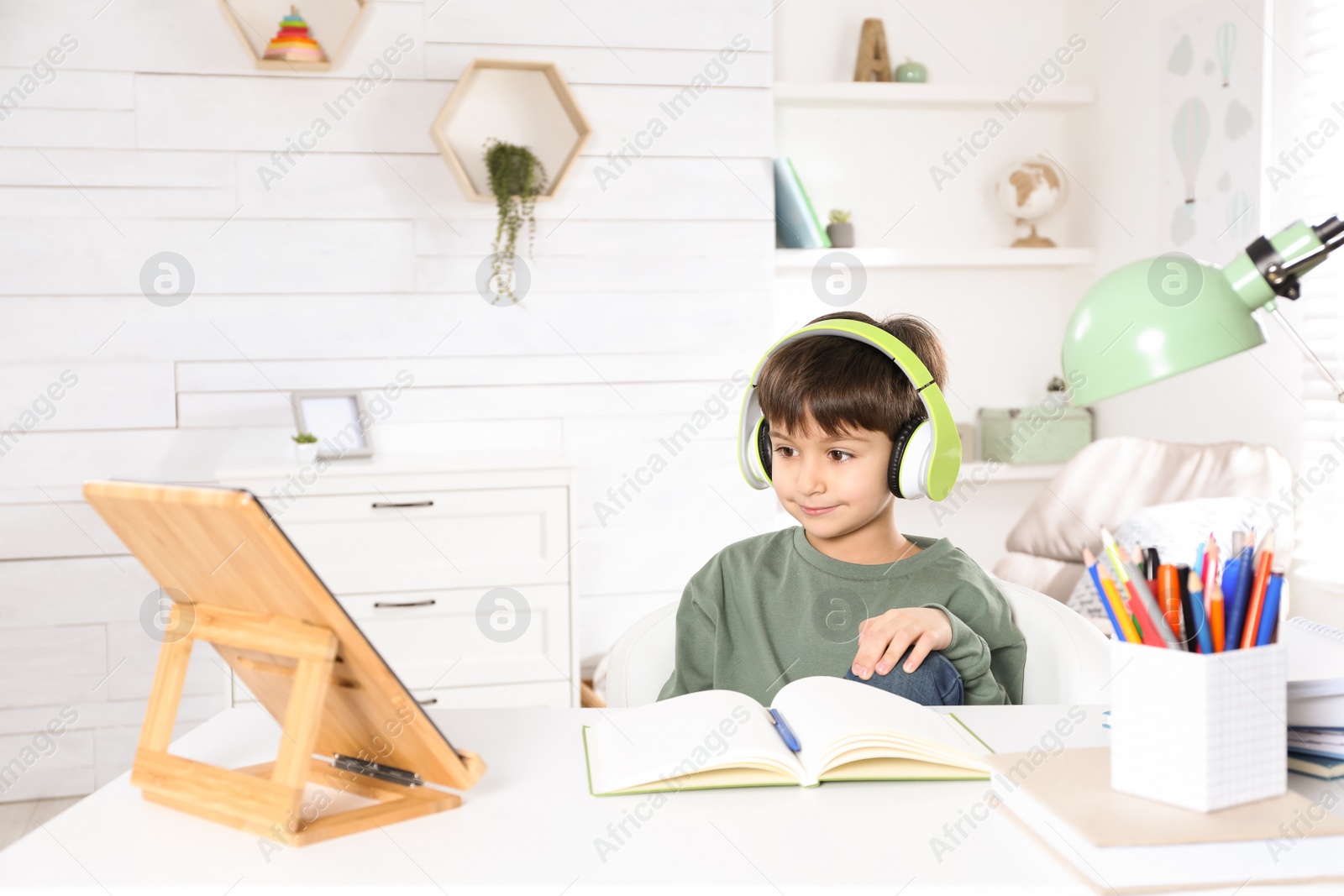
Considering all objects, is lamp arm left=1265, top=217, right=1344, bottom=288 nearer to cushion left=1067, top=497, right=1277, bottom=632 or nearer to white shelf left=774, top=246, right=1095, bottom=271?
cushion left=1067, top=497, right=1277, bottom=632

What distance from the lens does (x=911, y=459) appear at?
1320 mm

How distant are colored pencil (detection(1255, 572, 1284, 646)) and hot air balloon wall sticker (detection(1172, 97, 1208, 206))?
95.8 inches

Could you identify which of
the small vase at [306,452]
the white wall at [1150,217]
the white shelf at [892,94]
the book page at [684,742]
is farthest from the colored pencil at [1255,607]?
the white shelf at [892,94]

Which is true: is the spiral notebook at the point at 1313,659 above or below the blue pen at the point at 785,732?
above

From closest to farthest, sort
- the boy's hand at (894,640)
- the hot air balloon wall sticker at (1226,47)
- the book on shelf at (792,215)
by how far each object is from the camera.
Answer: the boy's hand at (894,640)
the hot air balloon wall sticker at (1226,47)
the book on shelf at (792,215)

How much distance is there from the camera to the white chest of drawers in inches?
101

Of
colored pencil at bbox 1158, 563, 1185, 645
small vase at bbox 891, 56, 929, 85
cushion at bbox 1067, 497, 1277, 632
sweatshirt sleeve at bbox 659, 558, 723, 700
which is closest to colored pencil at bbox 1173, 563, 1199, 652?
colored pencil at bbox 1158, 563, 1185, 645

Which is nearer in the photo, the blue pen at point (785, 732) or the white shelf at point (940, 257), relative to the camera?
the blue pen at point (785, 732)

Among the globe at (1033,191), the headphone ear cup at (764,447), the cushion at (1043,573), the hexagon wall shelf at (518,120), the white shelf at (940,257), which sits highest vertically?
the hexagon wall shelf at (518,120)

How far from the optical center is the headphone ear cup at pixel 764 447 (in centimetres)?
143

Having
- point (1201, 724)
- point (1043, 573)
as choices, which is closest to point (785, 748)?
point (1201, 724)

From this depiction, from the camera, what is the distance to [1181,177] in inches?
115

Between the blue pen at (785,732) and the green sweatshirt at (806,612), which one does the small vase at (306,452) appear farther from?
the blue pen at (785,732)

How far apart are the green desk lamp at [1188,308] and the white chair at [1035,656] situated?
23.9 inches
